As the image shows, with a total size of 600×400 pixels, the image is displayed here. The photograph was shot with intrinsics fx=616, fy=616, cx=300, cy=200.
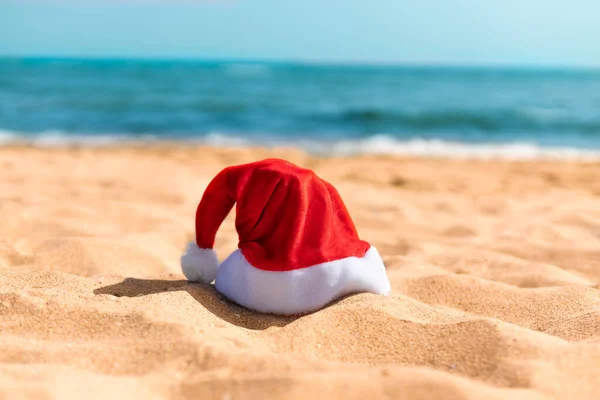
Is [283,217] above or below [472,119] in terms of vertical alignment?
above

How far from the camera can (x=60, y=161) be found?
584cm

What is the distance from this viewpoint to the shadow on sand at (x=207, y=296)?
211 centimetres

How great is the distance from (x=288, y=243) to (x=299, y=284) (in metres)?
0.15

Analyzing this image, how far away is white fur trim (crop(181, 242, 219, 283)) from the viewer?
2.35 m

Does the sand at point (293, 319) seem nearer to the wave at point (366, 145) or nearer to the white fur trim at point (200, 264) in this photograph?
the white fur trim at point (200, 264)

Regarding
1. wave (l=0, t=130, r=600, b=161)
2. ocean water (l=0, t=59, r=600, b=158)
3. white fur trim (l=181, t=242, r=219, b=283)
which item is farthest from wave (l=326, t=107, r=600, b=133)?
white fur trim (l=181, t=242, r=219, b=283)

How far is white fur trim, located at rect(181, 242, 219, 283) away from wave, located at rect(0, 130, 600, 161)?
6.30 metres

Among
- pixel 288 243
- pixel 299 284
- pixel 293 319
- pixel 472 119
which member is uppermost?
pixel 288 243

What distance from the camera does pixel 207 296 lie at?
7.38 ft

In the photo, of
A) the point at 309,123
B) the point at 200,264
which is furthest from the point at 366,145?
the point at 200,264

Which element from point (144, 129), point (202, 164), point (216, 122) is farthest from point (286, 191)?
point (216, 122)

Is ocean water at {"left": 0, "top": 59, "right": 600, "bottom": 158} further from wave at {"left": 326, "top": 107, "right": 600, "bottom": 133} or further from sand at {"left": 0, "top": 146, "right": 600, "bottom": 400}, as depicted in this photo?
sand at {"left": 0, "top": 146, "right": 600, "bottom": 400}

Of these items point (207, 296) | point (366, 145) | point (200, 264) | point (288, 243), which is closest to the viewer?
point (288, 243)

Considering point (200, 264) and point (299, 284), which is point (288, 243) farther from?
point (200, 264)
